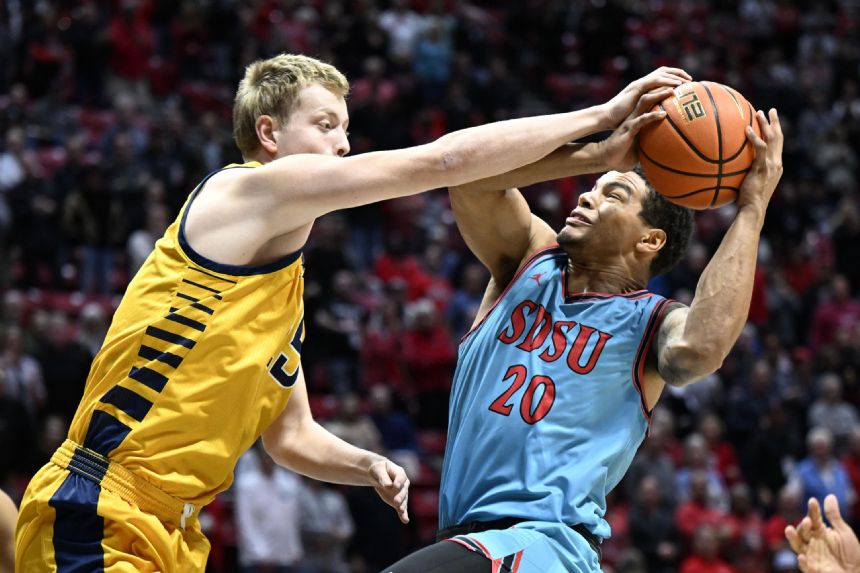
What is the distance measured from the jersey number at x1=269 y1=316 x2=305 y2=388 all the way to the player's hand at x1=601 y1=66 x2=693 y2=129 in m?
1.18

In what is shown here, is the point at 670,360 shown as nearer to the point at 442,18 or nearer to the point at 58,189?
the point at 58,189

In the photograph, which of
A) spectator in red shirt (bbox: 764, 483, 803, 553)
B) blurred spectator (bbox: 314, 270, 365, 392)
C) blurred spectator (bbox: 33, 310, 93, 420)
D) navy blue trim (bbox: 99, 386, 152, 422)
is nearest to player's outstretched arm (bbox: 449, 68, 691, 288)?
navy blue trim (bbox: 99, 386, 152, 422)

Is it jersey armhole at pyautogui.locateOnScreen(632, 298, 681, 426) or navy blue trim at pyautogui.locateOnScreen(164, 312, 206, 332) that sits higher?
navy blue trim at pyautogui.locateOnScreen(164, 312, 206, 332)

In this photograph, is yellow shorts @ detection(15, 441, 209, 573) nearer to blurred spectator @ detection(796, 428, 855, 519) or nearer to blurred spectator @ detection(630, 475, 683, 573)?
blurred spectator @ detection(630, 475, 683, 573)

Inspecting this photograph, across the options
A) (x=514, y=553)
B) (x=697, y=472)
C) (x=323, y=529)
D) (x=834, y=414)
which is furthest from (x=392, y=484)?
(x=834, y=414)

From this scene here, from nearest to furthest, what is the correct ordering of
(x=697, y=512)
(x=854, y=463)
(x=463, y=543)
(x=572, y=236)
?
(x=463, y=543) → (x=572, y=236) → (x=697, y=512) → (x=854, y=463)

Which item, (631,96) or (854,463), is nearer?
(631,96)

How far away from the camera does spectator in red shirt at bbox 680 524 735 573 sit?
34.7 feet

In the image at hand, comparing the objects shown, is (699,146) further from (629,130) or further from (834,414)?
(834,414)

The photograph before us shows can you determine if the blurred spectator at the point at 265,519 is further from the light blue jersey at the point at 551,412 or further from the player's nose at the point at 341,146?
the player's nose at the point at 341,146

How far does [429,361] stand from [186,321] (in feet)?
27.3

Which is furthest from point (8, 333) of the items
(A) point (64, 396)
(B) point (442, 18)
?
(B) point (442, 18)

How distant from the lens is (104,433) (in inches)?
140

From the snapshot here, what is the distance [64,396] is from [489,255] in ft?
21.8
